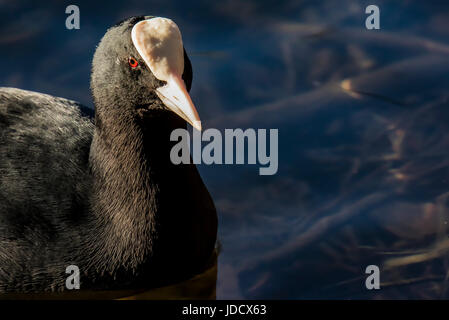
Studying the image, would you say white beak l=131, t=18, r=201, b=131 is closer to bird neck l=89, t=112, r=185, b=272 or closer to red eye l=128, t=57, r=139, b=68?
red eye l=128, t=57, r=139, b=68

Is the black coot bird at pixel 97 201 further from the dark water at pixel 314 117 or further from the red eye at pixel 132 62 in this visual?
the dark water at pixel 314 117

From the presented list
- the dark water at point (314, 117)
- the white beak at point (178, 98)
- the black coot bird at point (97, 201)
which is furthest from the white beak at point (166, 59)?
the dark water at point (314, 117)

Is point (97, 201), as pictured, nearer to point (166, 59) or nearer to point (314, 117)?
point (166, 59)

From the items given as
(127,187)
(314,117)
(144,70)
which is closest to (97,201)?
(127,187)

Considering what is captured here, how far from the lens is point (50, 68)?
19.4 feet

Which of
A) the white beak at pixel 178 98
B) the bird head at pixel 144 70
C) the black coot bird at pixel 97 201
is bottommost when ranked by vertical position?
the black coot bird at pixel 97 201

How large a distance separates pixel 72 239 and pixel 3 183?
42cm

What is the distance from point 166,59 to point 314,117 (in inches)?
70.9

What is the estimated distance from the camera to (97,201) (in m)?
4.36

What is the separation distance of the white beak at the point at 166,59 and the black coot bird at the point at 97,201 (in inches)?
7.5

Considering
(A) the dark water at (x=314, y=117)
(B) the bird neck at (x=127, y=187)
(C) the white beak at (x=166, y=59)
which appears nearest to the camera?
(C) the white beak at (x=166, y=59)

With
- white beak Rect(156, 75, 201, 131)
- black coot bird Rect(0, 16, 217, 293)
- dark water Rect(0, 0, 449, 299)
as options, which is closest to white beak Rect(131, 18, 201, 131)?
white beak Rect(156, 75, 201, 131)

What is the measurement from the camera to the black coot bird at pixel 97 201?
4.22 m

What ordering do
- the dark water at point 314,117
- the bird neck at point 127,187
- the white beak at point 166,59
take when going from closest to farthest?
the white beak at point 166,59 < the bird neck at point 127,187 < the dark water at point 314,117
